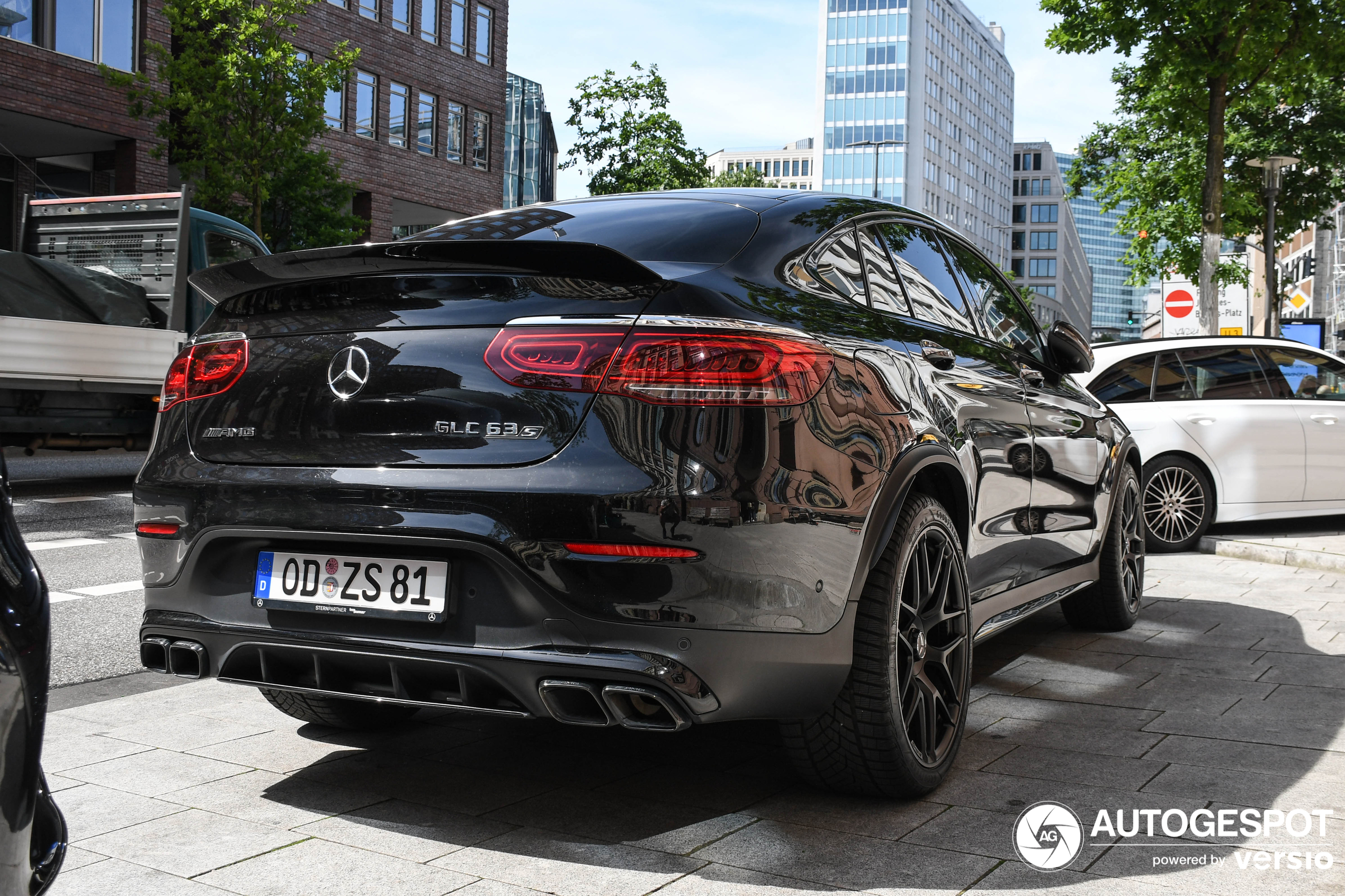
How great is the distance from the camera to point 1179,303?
19.2 m

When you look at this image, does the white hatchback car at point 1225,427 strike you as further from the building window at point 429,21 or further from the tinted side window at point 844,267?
the building window at point 429,21

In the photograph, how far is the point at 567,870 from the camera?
2.92m

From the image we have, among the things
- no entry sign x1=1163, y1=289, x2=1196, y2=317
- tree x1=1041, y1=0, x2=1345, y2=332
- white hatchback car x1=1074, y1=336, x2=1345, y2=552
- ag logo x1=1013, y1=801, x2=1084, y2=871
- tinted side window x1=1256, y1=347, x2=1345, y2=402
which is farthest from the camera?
no entry sign x1=1163, y1=289, x2=1196, y2=317

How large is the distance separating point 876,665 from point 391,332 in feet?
4.73

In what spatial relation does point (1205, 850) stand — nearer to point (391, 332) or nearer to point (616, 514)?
point (616, 514)

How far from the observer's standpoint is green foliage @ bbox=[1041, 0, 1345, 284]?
17.3 m

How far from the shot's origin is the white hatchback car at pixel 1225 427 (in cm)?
941

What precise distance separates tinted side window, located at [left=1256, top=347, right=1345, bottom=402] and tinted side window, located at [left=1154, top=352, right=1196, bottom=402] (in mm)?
670

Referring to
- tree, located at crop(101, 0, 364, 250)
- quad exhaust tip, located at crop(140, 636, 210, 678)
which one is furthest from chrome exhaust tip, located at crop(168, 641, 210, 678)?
tree, located at crop(101, 0, 364, 250)

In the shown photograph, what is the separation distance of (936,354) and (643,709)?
1.54 meters

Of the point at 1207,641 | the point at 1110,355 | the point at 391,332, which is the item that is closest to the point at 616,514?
the point at 391,332

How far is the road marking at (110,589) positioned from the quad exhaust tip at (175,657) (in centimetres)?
376

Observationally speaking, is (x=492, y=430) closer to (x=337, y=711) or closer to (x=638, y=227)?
(x=638, y=227)

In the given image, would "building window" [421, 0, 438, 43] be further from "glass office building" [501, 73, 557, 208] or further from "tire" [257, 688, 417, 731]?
"tire" [257, 688, 417, 731]
